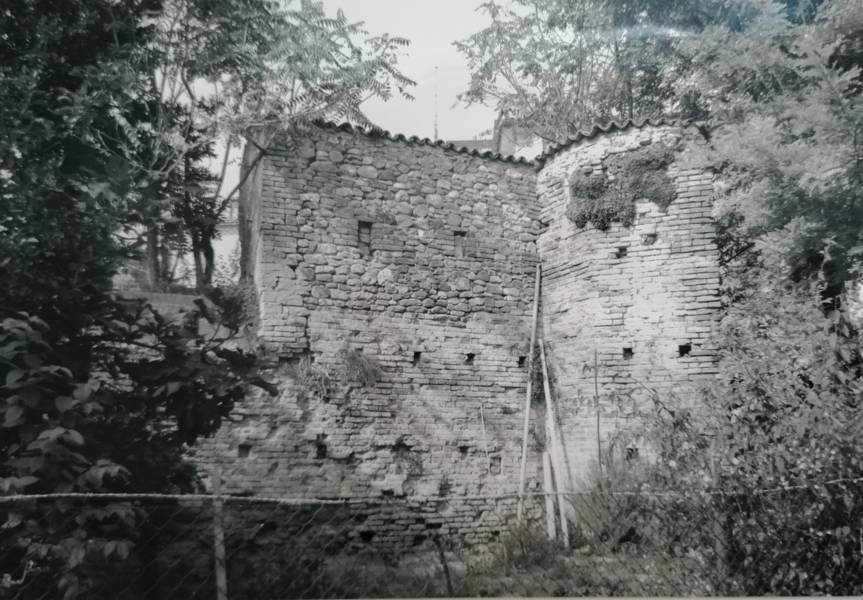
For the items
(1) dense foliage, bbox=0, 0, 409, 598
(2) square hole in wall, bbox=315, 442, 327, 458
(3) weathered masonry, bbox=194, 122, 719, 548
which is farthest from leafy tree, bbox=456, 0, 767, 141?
(2) square hole in wall, bbox=315, 442, 327, 458

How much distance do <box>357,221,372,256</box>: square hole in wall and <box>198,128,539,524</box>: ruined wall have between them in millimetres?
12

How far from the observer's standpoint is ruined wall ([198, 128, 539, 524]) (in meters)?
5.26

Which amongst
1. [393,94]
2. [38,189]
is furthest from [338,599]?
[393,94]

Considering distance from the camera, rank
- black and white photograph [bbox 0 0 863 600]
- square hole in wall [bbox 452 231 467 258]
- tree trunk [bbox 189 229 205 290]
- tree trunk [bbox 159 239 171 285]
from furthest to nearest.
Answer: square hole in wall [bbox 452 231 467 258], tree trunk [bbox 189 229 205 290], tree trunk [bbox 159 239 171 285], black and white photograph [bbox 0 0 863 600]

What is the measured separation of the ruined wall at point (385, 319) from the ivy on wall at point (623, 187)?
864 millimetres

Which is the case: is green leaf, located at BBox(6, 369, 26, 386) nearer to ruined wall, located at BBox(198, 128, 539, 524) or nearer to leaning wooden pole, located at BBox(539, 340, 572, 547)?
ruined wall, located at BBox(198, 128, 539, 524)

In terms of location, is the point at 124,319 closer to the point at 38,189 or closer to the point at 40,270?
the point at 40,270

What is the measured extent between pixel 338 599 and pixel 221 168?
141 inches

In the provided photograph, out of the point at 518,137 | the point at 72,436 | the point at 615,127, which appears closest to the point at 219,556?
the point at 72,436

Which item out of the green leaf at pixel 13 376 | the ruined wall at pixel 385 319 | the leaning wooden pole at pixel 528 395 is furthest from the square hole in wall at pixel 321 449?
the green leaf at pixel 13 376

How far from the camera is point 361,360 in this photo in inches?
220

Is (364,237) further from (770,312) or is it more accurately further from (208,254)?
(770,312)

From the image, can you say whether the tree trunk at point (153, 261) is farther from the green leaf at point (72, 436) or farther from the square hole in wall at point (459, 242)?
the square hole in wall at point (459, 242)

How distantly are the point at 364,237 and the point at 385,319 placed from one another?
35.9 inches
